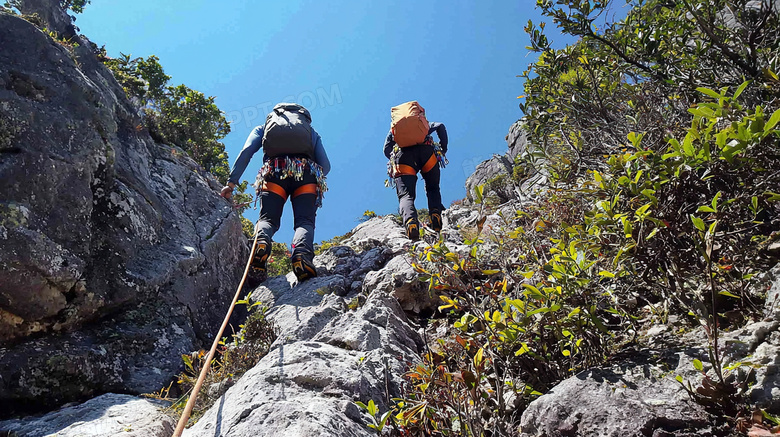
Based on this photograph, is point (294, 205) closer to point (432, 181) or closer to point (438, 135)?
point (432, 181)

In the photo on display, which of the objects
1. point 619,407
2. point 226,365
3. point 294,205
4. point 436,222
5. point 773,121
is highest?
point 294,205

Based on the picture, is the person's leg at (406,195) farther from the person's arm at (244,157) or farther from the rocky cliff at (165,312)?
the person's arm at (244,157)

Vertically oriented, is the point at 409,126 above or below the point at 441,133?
below

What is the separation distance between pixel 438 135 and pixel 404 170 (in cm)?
126

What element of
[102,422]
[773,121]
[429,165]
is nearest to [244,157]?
[429,165]

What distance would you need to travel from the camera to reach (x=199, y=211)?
6.66 m

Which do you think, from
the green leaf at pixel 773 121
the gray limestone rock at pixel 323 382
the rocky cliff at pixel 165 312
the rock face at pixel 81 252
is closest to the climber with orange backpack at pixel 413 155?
the rocky cliff at pixel 165 312

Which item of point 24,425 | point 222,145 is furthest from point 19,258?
point 222,145

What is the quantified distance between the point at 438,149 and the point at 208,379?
576cm

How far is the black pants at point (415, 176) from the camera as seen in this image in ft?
23.3

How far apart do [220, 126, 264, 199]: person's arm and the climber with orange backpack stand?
7.97 feet

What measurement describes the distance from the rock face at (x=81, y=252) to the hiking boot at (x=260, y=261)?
0.46 m

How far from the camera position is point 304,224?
20.8 feet

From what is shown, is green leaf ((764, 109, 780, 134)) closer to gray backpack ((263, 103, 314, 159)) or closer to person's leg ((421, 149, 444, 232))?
person's leg ((421, 149, 444, 232))
